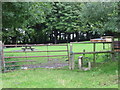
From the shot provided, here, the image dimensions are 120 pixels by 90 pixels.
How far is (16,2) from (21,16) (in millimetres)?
1288

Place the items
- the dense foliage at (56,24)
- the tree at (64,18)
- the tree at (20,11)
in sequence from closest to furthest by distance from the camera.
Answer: the tree at (20,11) → the dense foliage at (56,24) → the tree at (64,18)

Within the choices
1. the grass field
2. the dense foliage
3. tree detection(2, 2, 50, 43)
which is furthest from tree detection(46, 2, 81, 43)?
the grass field

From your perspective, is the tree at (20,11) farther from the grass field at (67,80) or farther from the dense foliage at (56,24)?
the grass field at (67,80)

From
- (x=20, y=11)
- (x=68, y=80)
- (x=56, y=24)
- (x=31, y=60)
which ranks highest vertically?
(x=56, y=24)

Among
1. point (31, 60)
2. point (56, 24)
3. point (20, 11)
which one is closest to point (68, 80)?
point (31, 60)

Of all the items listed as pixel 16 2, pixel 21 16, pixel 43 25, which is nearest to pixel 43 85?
pixel 16 2

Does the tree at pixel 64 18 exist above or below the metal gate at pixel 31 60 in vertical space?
above

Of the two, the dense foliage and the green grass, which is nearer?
the green grass

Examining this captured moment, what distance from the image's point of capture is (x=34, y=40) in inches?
1262

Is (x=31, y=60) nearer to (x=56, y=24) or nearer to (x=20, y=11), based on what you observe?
(x=20, y=11)

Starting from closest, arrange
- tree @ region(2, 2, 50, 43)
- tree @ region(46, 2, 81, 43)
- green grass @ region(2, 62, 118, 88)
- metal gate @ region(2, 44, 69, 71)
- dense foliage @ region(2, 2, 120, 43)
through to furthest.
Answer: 1. green grass @ region(2, 62, 118, 88)
2. metal gate @ region(2, 44, 69, 71)
3. tree @ region(2, 2, 50, 43)
4. dense foliage @ region(2, 2, 120, 43)
5. tree @ region(46, 2, 81, 43)

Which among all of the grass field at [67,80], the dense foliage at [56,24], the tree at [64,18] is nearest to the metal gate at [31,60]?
the grass field at [67,80]

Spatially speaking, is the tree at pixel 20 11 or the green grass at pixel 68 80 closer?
the green grass at pixel 68 80

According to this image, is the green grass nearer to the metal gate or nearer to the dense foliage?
the metal gate
